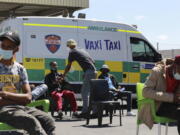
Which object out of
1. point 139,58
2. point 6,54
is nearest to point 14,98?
point 6,54

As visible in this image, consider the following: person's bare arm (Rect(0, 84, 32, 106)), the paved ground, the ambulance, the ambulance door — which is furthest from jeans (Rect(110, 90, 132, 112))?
person's bare arm (Rect(0, 84, 32, 106))

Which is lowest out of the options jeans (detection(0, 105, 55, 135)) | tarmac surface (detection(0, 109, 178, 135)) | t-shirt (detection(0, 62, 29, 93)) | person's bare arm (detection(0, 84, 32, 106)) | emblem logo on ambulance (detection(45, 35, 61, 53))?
tarmac surface (detection(0, 109, 178, 135))

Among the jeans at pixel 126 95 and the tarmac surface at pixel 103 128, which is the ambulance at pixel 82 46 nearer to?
the jeans at pixel 126 95

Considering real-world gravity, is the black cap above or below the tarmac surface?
above

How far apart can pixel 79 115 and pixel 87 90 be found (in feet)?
1.78

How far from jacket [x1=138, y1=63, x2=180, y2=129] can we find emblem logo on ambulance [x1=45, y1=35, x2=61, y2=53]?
645 cm

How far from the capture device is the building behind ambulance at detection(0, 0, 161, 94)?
12.0 m

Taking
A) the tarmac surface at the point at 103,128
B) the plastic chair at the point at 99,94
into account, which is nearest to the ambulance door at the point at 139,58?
the tarmac surface at the point at 103,128

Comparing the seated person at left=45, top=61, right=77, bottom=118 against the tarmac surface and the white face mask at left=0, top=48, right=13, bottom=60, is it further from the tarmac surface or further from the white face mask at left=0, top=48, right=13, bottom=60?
the white face mask at left=0, top=48, right=13, bottom=60

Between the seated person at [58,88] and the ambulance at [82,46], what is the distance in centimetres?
103

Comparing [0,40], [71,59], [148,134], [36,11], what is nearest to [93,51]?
[71,59]

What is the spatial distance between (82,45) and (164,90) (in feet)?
22.7

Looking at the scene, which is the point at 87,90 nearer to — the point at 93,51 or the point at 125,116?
the point at 125,116

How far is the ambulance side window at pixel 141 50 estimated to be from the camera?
528 inches
